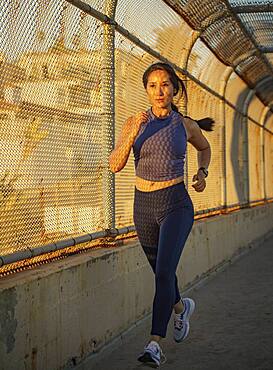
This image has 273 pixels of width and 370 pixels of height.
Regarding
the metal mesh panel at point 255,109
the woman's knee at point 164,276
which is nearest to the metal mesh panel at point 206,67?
the metal mesh panel at point 255,109

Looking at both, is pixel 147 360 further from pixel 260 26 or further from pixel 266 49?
pixel 266 49

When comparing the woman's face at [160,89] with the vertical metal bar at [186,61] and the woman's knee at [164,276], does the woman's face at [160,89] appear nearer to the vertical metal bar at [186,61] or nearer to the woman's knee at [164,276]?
the woman's knee at [164,276]

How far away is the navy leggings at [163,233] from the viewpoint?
14.1 ft

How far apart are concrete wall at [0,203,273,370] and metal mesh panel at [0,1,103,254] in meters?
0.27

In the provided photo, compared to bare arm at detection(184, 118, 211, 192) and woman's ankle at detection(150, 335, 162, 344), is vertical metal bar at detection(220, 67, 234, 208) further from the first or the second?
woman's ankle at detection(150, 335, 162, 344)

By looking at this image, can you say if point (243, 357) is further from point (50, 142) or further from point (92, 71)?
point (92, 71)

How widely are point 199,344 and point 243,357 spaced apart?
0.52 metres

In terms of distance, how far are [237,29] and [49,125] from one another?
5329mm

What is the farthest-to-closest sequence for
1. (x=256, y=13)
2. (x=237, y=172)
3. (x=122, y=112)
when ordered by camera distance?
(x=237, y=172) < (x=256, y=13) < (x=122, y=112)

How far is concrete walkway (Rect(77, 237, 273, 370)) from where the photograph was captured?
15.3 feet

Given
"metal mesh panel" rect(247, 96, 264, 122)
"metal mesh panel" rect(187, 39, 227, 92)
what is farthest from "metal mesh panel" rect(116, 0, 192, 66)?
"metal mesh panel" rect(247, 96, 264, 122)

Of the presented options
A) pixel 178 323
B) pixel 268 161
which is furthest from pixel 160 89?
pixel 268 161

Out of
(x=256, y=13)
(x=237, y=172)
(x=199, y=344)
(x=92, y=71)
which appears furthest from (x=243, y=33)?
(x=199, y=344)

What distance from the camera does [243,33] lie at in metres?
9.50
